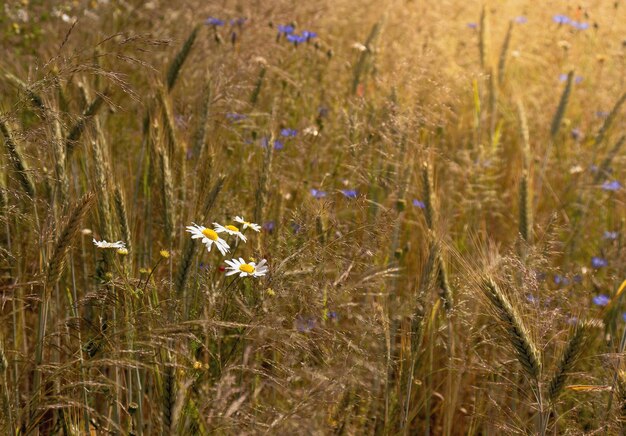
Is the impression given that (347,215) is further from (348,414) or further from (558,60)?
(558,60)

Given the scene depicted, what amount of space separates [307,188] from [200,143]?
0.63 meters

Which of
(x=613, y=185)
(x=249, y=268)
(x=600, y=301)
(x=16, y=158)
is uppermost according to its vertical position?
(x=16, y=158)

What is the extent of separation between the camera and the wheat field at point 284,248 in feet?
4.85

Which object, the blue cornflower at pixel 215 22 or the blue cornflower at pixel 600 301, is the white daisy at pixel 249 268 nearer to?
the blue cornflower at pixel 600 301

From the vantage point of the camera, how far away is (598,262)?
283 cm

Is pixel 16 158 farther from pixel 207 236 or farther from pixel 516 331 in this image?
pixel 516 331

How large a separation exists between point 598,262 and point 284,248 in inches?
61.6

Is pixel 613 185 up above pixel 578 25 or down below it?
below

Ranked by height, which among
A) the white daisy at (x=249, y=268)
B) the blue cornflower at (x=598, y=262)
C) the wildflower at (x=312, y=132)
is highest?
the wildflower at (x=312, y=132)

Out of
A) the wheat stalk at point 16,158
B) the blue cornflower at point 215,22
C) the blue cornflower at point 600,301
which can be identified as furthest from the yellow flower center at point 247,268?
the blue cornflower at point 215,22

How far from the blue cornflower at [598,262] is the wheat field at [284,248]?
0.05 ft

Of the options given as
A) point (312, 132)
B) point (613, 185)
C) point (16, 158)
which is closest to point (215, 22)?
point (312, 132)

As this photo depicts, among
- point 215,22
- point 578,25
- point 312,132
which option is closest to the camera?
point 312,132

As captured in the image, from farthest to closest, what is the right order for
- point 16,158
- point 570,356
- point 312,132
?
point 312,132
point 16,158
point 570,356
